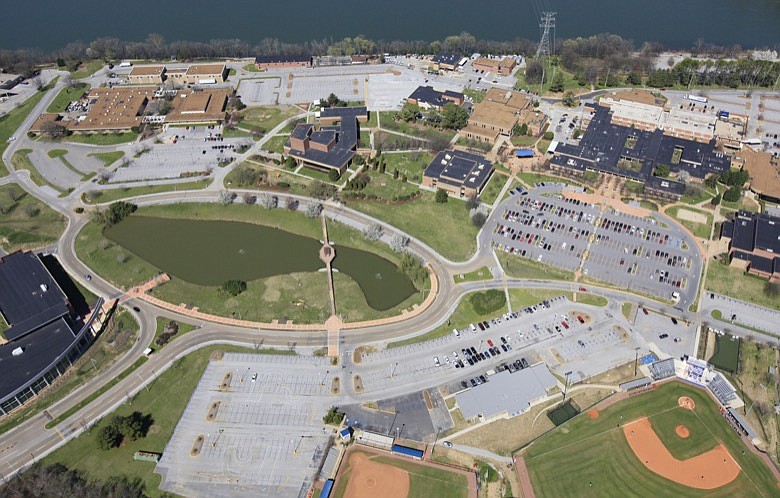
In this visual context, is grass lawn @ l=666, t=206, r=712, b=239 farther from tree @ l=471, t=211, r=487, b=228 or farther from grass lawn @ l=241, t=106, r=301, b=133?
grass lawn @ l=241, t=106, r=301, b=133

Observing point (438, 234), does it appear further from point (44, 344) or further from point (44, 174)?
point (44, 174)

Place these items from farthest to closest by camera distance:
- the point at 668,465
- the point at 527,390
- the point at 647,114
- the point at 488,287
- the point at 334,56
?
the point at 334,56 → the point at 647,114 → the point at 488,287 → the point at 527,390 → the point at 668,465

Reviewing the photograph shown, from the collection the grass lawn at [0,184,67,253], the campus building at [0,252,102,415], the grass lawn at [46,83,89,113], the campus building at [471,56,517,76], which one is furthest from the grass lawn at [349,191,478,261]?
the grass lawn at [46,83,89,113]

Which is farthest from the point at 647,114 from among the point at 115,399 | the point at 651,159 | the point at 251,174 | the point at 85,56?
the point at 85,56

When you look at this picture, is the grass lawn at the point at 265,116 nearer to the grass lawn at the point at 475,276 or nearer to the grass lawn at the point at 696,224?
the grass lawn at the point at 475,276

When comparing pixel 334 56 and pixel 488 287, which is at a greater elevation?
pixel 334 56

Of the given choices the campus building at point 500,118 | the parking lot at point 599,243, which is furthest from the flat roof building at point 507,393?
the campus building at point 500,118
